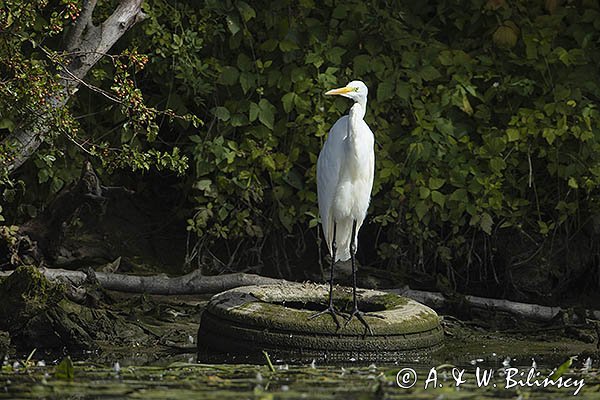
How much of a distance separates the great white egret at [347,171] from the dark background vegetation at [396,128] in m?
0.89

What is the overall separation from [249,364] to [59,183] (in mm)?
2665

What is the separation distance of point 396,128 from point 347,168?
143 centimetres

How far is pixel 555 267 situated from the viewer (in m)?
7.90

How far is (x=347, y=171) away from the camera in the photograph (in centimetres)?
643

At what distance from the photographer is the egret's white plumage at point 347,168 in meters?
6.35

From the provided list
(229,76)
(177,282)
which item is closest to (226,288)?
(177,282)

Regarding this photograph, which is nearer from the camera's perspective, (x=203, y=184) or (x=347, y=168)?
(x=347, y=168)

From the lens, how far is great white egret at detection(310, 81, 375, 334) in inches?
250

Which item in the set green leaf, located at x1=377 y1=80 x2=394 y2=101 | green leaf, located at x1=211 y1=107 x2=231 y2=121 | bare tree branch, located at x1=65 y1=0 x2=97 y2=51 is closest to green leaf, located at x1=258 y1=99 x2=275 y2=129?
green leaf, located at x1=211 y1=107 x2=231 y2=121

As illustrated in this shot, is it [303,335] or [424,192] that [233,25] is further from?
[303,335]

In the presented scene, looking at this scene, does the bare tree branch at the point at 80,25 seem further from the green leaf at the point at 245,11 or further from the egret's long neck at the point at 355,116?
the egret's long neck at the point at 355,116

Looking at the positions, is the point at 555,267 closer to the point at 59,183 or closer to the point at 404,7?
the point at 404,7

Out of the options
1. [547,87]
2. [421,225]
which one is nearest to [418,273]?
[421,225]

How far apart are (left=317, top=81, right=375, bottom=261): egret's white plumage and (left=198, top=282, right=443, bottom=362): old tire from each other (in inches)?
31.9
